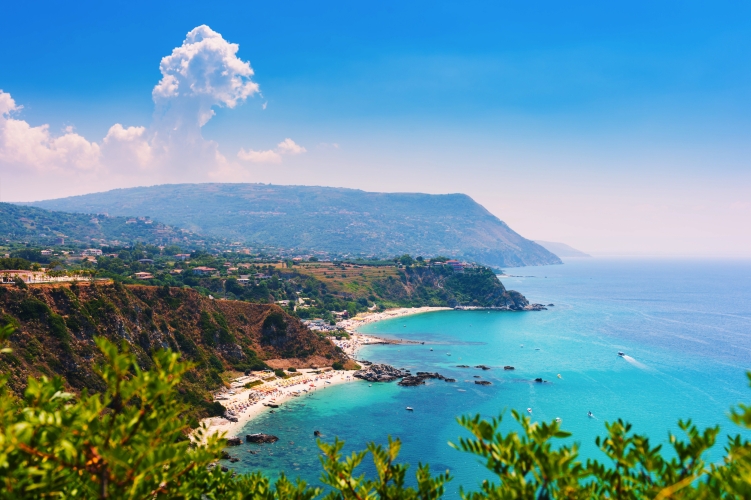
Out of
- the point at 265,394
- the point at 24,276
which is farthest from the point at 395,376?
the point at 24,276

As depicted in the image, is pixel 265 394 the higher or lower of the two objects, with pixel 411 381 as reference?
lower

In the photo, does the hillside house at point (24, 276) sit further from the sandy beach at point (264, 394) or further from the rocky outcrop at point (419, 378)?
the rocky outcrop at point (419, 378)

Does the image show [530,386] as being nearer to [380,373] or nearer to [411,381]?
[411,381]

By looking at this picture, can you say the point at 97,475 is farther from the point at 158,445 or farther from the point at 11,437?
the point at 11,437

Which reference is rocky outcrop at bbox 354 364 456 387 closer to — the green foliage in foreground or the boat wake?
the boat wake

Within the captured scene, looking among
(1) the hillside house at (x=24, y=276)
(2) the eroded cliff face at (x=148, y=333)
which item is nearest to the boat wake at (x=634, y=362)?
(2) the eroded cliff face at (x=148, y=333)

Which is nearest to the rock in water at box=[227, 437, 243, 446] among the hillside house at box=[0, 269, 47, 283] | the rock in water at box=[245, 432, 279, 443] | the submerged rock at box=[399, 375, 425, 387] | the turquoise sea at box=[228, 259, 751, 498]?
the rock in water at box=[245, 432, 279, 443]
